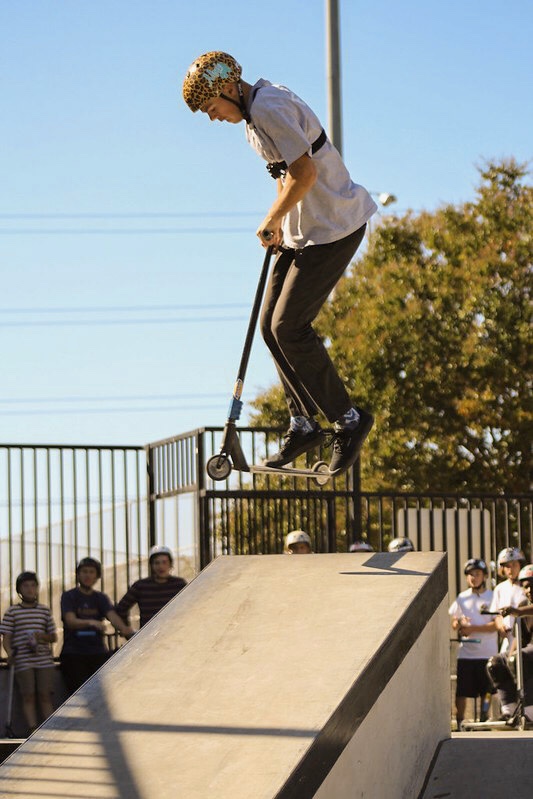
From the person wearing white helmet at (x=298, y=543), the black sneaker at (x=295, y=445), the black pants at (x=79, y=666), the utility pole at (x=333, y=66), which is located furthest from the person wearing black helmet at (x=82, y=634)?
the utility pole at (x=333, y=66)

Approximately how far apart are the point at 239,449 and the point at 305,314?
3.29 ft

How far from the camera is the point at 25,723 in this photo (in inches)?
432

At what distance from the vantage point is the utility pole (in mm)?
16531

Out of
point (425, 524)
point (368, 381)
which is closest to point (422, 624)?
point (425, 524)

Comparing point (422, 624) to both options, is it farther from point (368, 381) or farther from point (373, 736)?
point (368, 381)

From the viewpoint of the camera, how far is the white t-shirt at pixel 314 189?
20.1ft

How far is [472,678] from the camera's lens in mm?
10977

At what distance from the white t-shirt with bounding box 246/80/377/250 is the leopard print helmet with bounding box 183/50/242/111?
16cm

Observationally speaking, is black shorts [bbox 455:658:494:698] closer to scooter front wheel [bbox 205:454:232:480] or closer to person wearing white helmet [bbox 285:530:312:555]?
person wearing white helmet [bbox 285:530:312:555]

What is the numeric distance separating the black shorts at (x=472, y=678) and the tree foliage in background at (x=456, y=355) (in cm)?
1252

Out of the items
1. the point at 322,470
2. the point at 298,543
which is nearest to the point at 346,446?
the point at 322,470

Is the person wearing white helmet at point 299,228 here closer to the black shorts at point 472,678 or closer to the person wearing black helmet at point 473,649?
the person wearing black helmet at point 473,649

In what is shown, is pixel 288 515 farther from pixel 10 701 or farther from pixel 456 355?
pixel 456 355

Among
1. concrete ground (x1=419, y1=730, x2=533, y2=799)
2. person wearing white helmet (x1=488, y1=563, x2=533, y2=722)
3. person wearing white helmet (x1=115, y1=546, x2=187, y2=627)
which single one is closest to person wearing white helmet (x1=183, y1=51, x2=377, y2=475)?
concrete ground (x1=419, y1=730, x2=533, y2=799)
